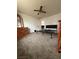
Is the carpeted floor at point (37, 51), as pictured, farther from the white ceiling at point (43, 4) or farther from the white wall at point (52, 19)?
the white wall at point (52, 19)

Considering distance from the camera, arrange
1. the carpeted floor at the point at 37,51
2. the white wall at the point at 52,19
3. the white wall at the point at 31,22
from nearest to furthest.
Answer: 1. the carpeted floor at the point at 37,51
2. the white wall at the point at 52,19
3. the white wall at the point at 31,22

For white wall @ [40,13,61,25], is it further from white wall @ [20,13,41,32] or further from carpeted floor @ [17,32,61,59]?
carpeted floor @ [17,32,61,59]

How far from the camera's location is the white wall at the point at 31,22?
12461 millimetres

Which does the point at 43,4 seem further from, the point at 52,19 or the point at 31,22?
the point at 31,22

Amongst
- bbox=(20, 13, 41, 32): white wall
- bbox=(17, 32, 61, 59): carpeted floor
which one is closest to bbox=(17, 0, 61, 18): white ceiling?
bbox=(20, 13, 41, 32): white wall

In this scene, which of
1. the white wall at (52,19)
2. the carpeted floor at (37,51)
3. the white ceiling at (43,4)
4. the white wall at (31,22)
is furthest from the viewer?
the white wall at (31,22)

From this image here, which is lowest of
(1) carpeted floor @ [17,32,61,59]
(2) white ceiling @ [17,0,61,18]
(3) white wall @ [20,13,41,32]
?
(1) carpeted floor @ [17,32,61,59]

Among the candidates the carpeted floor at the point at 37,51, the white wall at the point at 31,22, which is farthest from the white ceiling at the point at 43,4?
the carpeted floor at the point at 37,51

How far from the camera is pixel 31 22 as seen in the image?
13062 millimetres

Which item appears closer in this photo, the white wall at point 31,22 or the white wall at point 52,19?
the white wall at point 52,19

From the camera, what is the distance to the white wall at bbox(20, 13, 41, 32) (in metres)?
12.5
